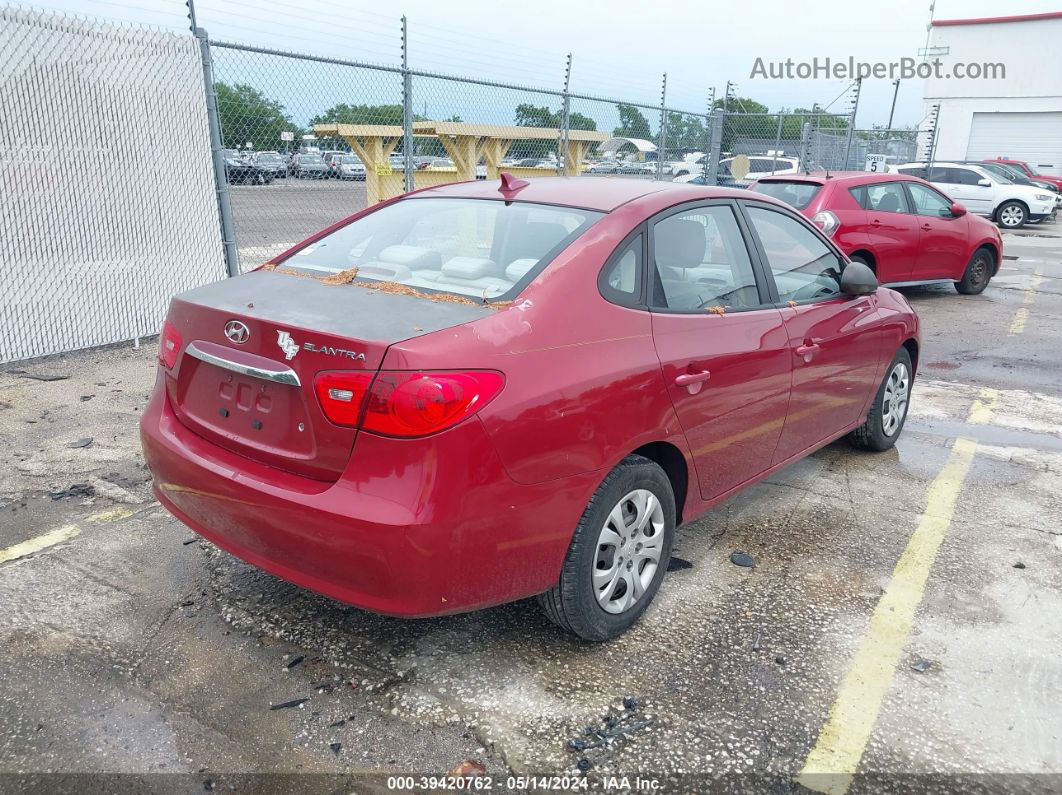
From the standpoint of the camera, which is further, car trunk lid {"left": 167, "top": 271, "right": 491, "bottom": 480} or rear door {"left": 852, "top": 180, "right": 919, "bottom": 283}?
rear door {"left": 852, "top": 180, "right": 919, "bottom": 283}

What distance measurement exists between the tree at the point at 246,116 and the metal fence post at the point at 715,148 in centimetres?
921

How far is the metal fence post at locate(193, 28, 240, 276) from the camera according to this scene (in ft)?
21.5

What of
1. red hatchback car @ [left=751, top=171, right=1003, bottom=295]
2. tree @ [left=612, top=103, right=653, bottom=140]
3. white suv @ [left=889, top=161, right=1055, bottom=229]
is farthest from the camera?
white suv @ [left=889, top=161, right=1055, bottom=229]

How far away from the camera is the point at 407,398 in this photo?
7.36ft

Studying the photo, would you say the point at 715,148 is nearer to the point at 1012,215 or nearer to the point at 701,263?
the point at 1012,215

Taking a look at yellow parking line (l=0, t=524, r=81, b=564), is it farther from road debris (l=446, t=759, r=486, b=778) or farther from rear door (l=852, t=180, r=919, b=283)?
rear door (l=852, t=180, r=919, b=283)

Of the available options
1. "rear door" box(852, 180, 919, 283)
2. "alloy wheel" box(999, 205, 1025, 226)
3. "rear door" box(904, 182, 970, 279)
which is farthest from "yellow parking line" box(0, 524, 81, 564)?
"alloy wheel" box(999, 205, 1025, 226)

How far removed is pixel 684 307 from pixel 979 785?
178 centimetres

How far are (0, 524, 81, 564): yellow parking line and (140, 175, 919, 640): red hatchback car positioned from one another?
969 millimetres

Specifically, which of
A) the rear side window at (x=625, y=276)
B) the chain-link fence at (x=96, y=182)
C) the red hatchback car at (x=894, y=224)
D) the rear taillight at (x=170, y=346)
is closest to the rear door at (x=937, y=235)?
the red hatchback car at (x=894, y=224)

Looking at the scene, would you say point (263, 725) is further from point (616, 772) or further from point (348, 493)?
point (616, 772)

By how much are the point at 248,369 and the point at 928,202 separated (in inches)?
381

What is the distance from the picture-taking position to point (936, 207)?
33.1 feet

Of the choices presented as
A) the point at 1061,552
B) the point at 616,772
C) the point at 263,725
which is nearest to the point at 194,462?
the point at 263,725
